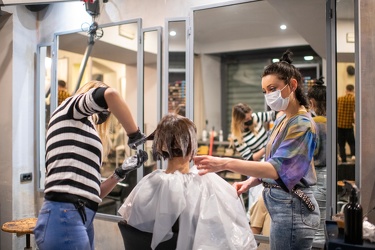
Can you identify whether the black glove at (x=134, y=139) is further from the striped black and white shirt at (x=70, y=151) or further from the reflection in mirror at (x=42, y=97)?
the reflection in mirror at (x=42, y=97)

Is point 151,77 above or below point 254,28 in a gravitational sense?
below

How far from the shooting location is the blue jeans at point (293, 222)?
152 centimetres

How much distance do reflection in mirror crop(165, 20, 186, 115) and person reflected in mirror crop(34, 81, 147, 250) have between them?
1085 millimetres

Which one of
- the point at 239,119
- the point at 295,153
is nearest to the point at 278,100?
the point at 295,153

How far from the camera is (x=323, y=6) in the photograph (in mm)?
2301

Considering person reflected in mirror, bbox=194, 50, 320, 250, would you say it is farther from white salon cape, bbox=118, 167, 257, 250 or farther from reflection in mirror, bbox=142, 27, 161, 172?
reflection in mirror, bbox=142, 27, 161, 172

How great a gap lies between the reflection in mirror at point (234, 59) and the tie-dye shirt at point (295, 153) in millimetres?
3088

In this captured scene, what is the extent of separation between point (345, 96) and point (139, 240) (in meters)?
1.37

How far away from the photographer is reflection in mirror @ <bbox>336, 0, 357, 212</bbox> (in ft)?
6.24

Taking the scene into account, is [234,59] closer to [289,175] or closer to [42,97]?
[42,97]

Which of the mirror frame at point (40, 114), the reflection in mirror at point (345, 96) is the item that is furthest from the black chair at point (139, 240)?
the mirror frame at point (40, 114)

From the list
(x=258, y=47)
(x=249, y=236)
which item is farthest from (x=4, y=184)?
(x=258, y=47)

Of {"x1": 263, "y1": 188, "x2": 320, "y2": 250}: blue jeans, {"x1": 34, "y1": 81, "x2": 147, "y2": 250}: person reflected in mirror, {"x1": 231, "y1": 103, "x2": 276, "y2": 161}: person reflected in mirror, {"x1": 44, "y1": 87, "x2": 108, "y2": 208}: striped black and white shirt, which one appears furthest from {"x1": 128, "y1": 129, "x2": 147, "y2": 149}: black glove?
{"x1": 231, "y1": 103, "x2": 276, "y2": 161}: person reflected in mirror

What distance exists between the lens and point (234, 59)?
6.08 metres
